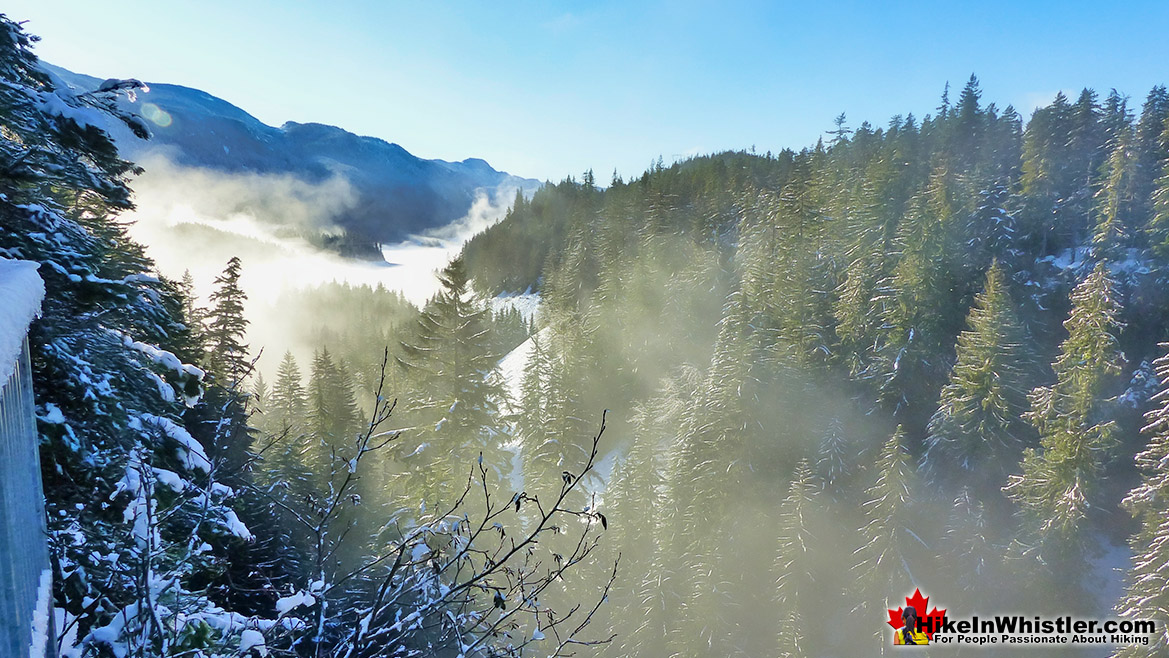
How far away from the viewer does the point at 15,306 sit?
2146mm

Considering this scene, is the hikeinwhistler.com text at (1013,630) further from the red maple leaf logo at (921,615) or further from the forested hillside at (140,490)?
the forested hillside at (140,490)

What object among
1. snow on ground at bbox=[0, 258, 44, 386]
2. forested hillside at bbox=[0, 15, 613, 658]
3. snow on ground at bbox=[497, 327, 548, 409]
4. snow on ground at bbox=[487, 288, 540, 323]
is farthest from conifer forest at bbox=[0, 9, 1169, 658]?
snow on ground at bbox=[487, 288, 540, 323]

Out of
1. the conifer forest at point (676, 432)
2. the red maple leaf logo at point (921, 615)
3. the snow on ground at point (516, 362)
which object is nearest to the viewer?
the conifer forest at point (676, 432)

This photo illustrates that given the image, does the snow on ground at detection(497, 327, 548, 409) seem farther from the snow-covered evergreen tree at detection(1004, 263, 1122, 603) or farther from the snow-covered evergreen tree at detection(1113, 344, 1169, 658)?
the snow-covered evergreen tree at detection(1113, 344, 1169, 658)

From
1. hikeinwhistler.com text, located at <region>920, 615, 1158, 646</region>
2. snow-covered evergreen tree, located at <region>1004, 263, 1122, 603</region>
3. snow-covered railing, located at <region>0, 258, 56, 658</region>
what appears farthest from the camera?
hikeinwhistler.com text, located at <region>920, 615, 1158, 646</region>

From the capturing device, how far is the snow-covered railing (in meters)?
2.18

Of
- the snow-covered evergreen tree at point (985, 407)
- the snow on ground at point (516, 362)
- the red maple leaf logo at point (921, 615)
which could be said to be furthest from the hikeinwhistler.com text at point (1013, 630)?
the snow on ground at point (516, 362)

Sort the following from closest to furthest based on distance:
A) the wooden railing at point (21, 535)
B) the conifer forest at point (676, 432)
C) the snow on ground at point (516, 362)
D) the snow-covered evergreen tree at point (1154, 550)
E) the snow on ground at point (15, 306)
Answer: the snow on ground at point (15, 306), the wooden railing at point (21, 535), the conifer forest at point (676, 432), the snow-covered evergreen tree at point (1154, 550), the snow on ground at point (516, 362)

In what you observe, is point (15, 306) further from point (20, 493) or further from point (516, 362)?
point (516, 362)

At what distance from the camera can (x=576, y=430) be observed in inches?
1231

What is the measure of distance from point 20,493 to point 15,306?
4.11ft

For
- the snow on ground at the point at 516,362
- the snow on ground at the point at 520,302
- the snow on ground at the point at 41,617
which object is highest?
the snow on ground at the point at 41,617

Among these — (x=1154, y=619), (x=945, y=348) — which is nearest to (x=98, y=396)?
(x=1154, y=619)

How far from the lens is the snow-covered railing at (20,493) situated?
86.0 inches
